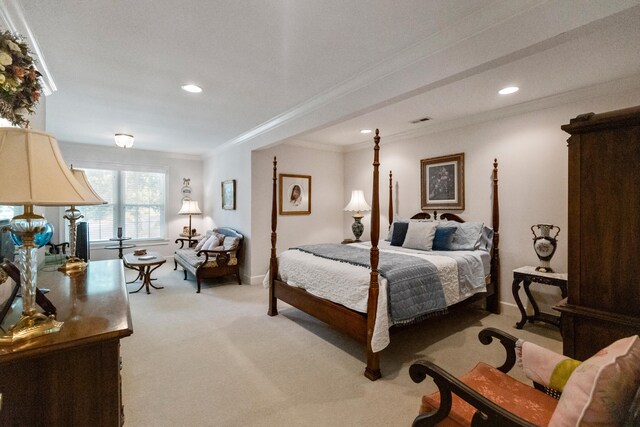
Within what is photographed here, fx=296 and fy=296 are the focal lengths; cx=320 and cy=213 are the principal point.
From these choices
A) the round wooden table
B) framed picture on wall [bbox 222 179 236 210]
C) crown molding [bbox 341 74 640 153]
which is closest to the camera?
crown molding [bbox 341 74 640 153]

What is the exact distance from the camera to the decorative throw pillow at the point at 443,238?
374cm

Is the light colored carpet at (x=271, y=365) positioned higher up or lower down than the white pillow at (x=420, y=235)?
lower down

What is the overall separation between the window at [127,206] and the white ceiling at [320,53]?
2565 millimetres

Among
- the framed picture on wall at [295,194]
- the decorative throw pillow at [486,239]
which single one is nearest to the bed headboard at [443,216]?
the decorative throw pillow at [486,239]

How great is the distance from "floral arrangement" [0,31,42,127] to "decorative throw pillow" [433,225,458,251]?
386cm

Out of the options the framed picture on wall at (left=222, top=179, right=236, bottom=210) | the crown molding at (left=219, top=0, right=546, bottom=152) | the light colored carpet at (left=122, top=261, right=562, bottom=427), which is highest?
the crown molding at (left=219, top=0, right=546, bottom=152)

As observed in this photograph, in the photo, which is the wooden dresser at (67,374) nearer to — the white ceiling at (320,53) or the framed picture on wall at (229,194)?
the white ceiling at (320,53)

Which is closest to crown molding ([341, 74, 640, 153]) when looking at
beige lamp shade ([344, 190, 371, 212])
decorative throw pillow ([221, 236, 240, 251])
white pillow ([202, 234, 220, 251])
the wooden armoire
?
beige lamp shade ([344, 190, 371, 212])

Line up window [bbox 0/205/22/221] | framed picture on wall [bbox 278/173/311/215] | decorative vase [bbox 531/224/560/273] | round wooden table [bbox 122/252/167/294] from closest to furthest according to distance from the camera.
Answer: window [bbox 0/205/22/221], decorative vase [bbox 531/224/560/273], round wooden table [bbox 122/252/167/294], framed picture on wall [bbox 278/173/311/215]

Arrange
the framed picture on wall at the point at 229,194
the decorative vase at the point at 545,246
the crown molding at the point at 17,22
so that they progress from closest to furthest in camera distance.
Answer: the crown molding at the point at 17,22 → the decorative vase at the point at 545,246 → the framed picture on wall at the point at 229,194

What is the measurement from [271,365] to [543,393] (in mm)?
1875

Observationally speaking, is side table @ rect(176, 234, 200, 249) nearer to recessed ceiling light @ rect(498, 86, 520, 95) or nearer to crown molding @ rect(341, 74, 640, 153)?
crown molding @ rect(341, 74, 640, 153)

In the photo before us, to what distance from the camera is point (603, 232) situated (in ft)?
4.89

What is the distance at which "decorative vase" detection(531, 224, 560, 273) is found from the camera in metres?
3.11
